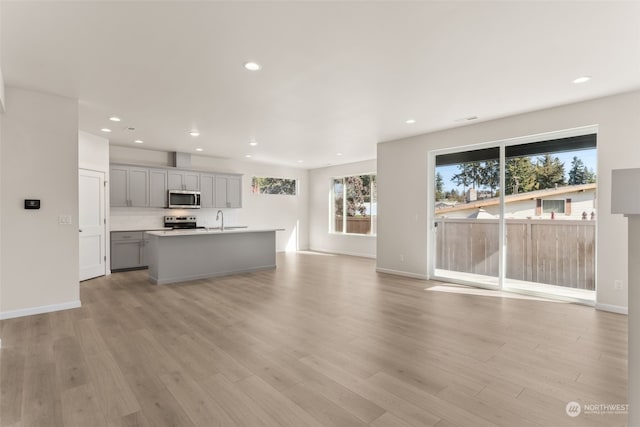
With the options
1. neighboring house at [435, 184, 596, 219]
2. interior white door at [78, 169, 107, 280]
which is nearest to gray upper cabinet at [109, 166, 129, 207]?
interior white door at [78, 169, 107, 280]

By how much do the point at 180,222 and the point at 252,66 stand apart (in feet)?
18.1

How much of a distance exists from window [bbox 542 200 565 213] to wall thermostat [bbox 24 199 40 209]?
6842 millimetres

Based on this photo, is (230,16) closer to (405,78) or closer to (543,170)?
(405,78)

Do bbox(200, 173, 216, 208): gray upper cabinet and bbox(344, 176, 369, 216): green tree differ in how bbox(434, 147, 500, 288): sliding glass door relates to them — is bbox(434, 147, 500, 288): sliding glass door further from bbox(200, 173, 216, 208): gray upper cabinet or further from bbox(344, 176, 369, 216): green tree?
bbox(200, 173, 216, 208): gray upper cabinet

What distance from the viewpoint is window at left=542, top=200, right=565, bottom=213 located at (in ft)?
14.8

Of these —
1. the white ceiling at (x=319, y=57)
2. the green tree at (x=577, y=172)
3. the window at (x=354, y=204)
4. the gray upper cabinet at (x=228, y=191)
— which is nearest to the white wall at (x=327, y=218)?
the window at (x=354, y=204)

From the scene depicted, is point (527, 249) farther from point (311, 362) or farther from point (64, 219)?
point (64, 219)

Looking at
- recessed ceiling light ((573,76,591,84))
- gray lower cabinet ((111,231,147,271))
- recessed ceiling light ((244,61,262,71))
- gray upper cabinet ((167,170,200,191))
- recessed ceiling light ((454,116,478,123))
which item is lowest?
gray lower cabinet ((111,231,147,271))

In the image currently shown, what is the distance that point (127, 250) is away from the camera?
6.62 metres

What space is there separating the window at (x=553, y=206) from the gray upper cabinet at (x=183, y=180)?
23.5 ft

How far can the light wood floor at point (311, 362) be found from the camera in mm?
1951

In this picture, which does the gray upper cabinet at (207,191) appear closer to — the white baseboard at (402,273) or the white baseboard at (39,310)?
the white baseboard at (39,310)

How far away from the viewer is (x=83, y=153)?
5.70 meters

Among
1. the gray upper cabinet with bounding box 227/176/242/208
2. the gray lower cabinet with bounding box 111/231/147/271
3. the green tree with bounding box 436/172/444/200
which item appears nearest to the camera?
the green tree with bounding box 436/172/444/200
